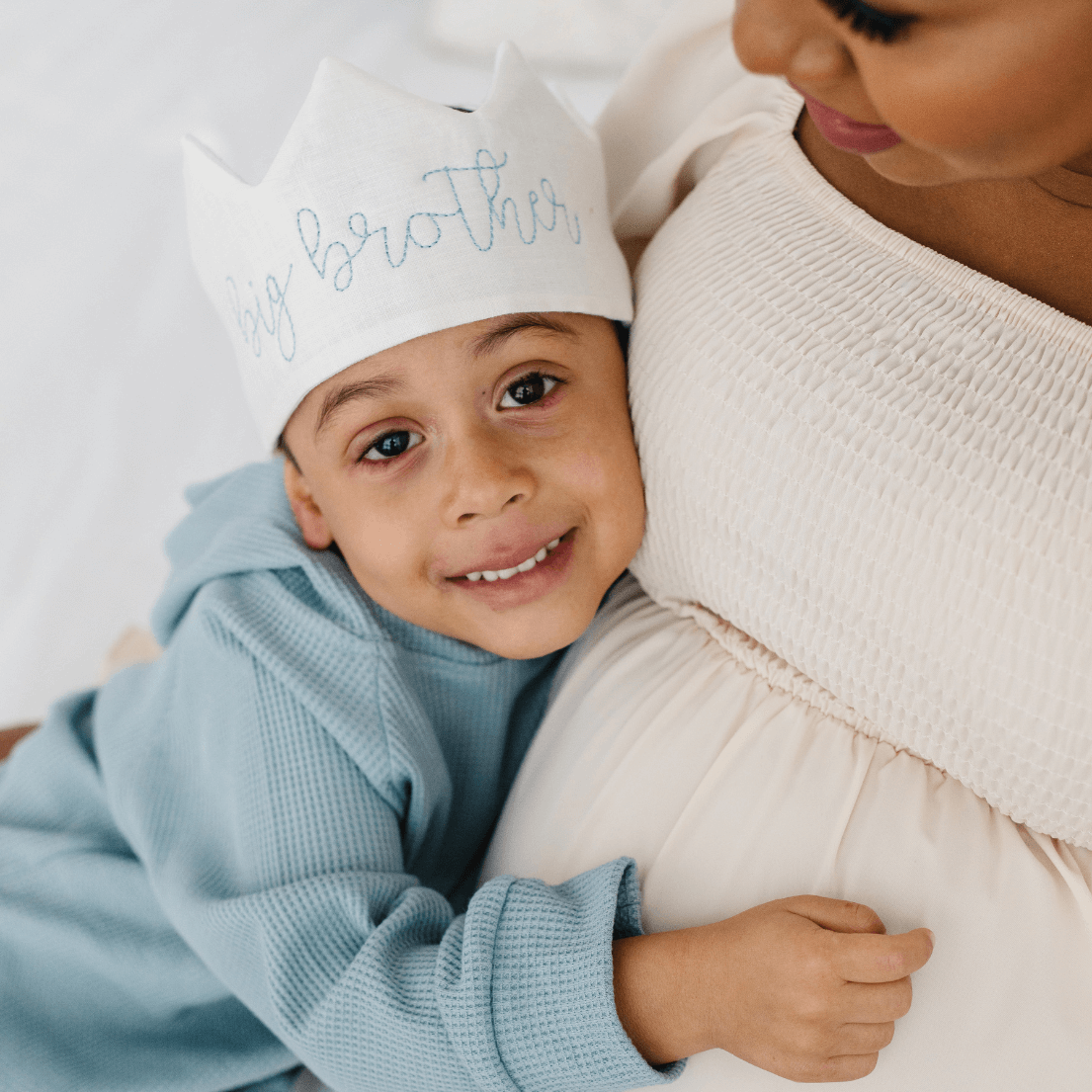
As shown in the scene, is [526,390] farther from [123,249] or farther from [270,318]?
[123,249]

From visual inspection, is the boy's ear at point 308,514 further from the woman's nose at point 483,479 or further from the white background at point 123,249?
the white background at point 123,249

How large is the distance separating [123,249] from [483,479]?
1.39 meters

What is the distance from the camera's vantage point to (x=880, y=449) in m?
0.65

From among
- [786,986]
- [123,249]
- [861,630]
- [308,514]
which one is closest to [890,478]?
[861,630]

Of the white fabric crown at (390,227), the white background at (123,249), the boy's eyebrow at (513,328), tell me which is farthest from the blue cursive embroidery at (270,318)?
the white background at (123,249)

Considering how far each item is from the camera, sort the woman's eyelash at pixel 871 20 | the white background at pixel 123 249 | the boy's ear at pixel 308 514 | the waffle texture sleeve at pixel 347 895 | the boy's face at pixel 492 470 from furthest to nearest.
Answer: the white background at pixel 123 249 → the boy's ear at pixel 308 514 → the boy's face at pixel 492 470 → the waffle texture sleeve at pixel 347 895 → the woman's eyelash at pixel 871 20

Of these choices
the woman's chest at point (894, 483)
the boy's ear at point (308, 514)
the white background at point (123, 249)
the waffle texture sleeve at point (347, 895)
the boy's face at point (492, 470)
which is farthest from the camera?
the white background at point (123, 249)

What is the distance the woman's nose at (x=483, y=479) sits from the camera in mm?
812

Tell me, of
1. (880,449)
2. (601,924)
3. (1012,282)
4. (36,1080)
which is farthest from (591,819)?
→ (36,1080)

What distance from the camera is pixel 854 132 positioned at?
1.65 ft

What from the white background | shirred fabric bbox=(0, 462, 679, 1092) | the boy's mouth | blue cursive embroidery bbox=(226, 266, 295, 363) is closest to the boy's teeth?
the boy's mouth

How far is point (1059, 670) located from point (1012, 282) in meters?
0.26

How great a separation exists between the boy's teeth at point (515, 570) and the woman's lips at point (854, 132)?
1.40 feet

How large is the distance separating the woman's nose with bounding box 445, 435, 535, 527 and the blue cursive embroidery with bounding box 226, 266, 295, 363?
162 mm
